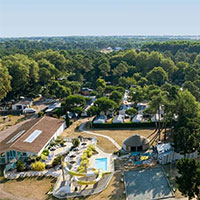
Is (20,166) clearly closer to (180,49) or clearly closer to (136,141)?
(136,141)

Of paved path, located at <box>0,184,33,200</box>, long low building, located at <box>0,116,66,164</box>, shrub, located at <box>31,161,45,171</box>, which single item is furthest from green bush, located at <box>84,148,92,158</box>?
paved path, located at <box>0,184,33,200</box>

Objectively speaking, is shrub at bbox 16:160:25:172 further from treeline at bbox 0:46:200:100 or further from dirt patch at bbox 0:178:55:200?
treeline at bbox 0:46:200:100

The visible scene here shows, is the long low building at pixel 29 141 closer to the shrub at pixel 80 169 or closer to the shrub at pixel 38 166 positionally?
the shrub at pixel 38 166

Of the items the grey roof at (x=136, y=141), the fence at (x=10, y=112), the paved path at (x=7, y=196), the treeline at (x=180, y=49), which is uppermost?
the treeline at (x=180, y=49)

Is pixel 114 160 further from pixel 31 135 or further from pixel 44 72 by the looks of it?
pixel 44 72

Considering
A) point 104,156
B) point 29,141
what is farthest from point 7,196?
point 104,156

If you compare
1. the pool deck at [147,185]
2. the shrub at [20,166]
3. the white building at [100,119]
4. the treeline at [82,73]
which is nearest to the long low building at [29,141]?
the shrub at [20,166]
